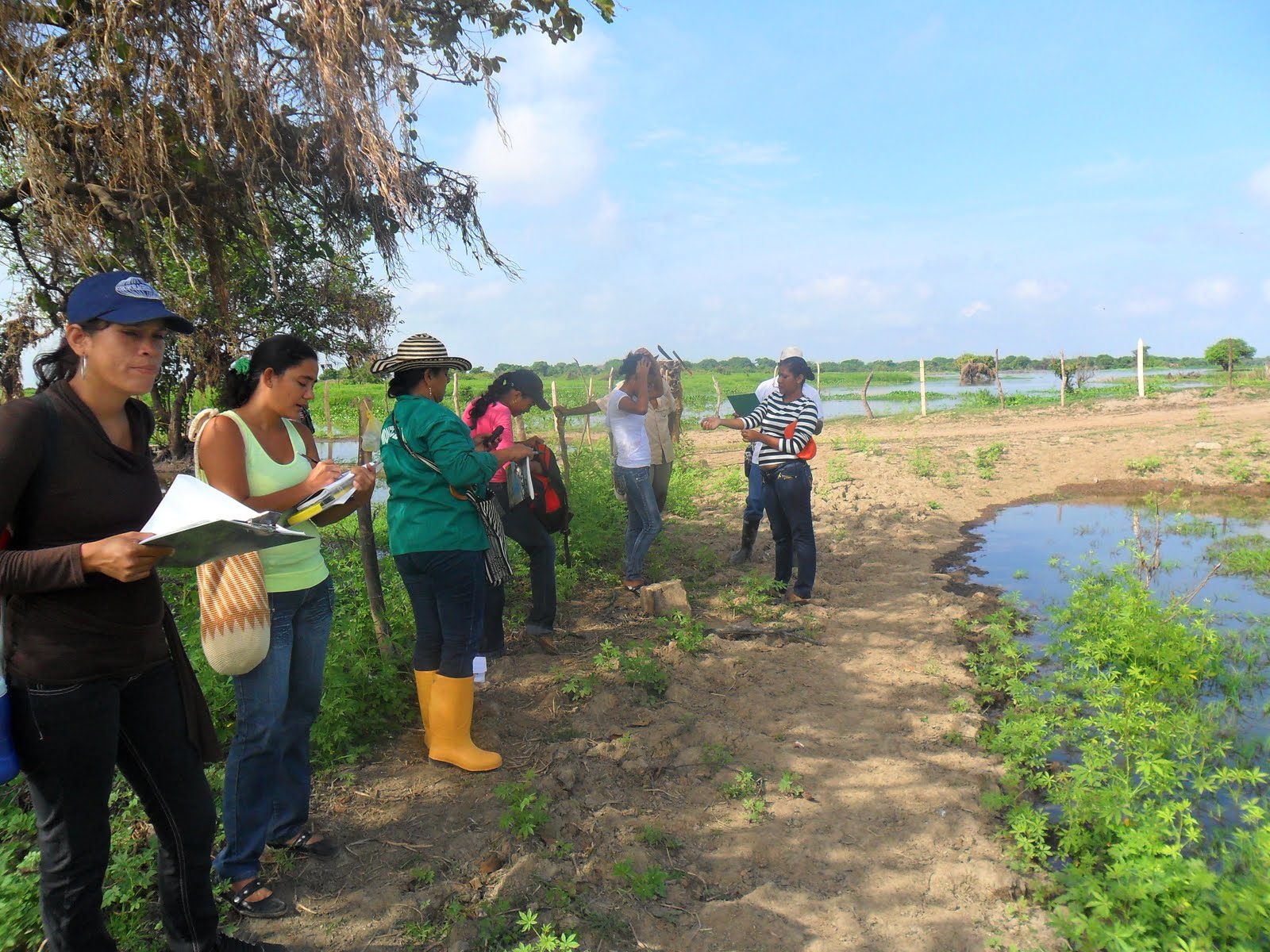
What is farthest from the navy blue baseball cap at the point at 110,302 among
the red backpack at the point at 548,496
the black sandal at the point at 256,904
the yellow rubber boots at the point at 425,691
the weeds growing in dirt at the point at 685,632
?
the weeds growing in dirt at the point at 685,632

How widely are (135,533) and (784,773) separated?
294 cm

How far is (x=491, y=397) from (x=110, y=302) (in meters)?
3.05

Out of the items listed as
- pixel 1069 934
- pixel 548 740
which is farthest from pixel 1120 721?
pixel 548 740

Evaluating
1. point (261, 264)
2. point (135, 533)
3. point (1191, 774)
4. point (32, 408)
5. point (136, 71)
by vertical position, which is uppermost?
point (136, 71)

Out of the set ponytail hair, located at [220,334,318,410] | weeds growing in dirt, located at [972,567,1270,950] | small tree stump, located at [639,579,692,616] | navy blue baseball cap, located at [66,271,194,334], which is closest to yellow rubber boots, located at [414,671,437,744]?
ponytail hair, located at [220,334,318,410]

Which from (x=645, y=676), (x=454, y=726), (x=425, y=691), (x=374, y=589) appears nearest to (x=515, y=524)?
(x=374, y=589)

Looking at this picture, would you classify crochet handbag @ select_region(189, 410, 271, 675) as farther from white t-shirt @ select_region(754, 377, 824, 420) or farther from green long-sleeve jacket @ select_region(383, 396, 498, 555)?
white t-shirt @ select_region(754, 377, 824, 420)

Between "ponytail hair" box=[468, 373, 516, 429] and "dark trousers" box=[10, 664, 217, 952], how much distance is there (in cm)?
293

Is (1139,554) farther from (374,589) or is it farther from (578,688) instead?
(374,589)

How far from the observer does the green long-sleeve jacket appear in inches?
130

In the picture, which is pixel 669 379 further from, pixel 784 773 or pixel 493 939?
pixel 493 939

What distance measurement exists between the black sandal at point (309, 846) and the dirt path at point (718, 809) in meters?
0.05

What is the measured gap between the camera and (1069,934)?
8.37 feet

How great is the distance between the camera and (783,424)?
19.6ft
